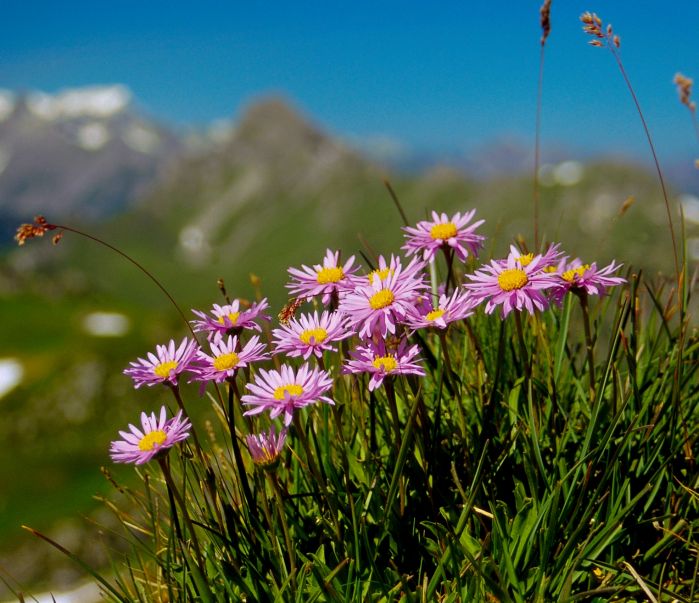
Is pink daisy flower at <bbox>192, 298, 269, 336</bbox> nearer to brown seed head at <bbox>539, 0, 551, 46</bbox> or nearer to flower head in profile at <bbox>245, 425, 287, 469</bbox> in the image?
flower head in profile at <bbox>245, 425, 287, 469</bbox>

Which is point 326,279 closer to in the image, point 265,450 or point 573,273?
point 265,450

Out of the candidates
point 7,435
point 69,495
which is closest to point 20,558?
point 69,495

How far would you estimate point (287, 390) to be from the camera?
8.50ft

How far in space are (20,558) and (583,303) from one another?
93350 mm

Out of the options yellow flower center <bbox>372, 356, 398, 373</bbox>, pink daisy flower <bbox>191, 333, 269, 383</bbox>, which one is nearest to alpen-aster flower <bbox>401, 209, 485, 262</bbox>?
yellow flower center <bbox>372, 356, 398, 373</bbox>

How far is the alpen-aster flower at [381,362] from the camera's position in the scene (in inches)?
105

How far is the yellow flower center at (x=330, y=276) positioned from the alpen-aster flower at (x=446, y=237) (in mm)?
388

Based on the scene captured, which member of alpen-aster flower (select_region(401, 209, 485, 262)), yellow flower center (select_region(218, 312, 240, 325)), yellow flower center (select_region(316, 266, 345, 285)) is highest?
alpen-aster flower (select_region(401, 209, 485, 262))

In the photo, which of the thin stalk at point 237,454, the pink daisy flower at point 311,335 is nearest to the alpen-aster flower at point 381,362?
the pink daisy flower at point 311,335

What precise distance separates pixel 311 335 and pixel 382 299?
1.12 feet

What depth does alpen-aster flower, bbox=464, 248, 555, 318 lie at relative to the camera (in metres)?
2.76

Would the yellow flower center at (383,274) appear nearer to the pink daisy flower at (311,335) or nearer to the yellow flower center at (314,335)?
the pink daisy flower at (311,335)

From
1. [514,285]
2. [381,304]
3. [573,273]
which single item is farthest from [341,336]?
[573,273]

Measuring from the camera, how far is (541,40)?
4.19 meters
